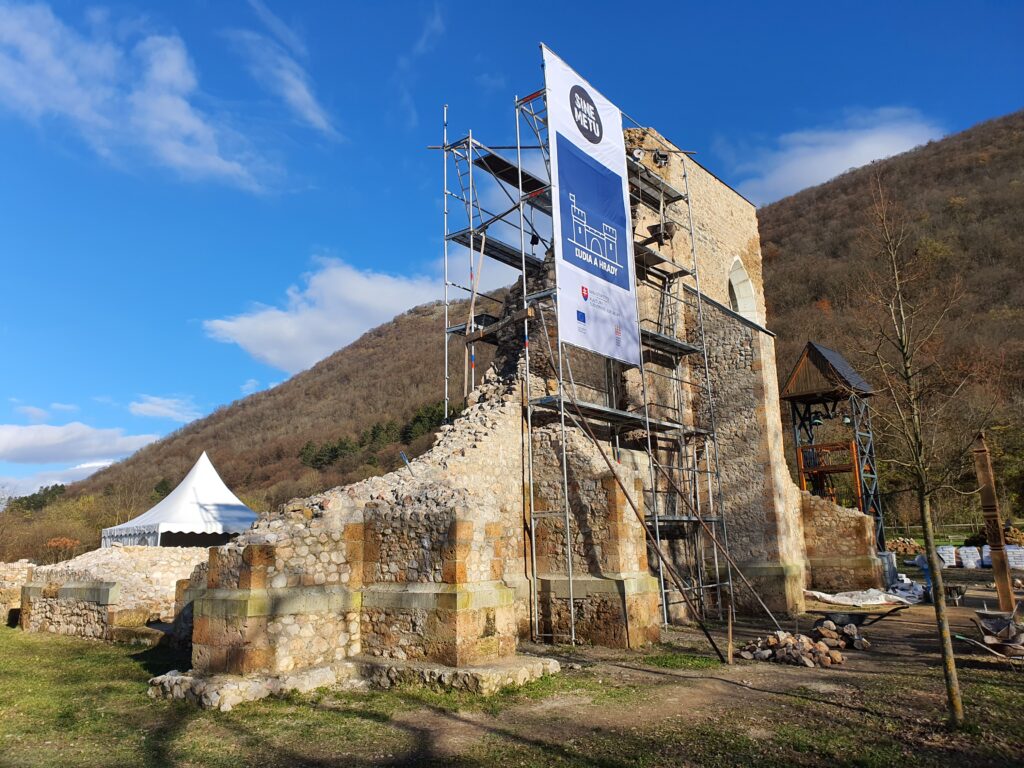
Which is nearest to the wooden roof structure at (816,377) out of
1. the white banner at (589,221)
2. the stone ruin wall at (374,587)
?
the white banner at (589,221)

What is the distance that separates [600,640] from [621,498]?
2114 mm

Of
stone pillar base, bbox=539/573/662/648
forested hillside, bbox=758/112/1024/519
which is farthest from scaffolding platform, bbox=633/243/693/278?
forested hillside, bbox=758/112/1024/519

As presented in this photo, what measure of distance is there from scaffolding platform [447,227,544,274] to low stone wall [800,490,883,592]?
877 cm

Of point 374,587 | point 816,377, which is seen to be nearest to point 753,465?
point 816,377

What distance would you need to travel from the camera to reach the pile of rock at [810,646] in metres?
8.62

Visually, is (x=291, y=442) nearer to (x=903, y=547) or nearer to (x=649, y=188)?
(x=903, y=547)

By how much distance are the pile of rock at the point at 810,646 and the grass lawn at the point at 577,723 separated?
435mm

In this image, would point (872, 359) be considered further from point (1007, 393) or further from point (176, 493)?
point (1007, 393)

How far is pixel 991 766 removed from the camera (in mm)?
4828

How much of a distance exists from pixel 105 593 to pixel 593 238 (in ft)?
37.5

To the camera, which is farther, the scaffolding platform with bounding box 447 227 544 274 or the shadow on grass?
the scaffolding platform with bounding box 447 227 544 274

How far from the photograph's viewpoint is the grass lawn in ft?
17.1

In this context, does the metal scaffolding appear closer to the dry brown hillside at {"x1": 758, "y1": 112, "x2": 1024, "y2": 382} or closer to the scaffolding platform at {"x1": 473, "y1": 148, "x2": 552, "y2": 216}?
the scaffolding platform at {"x1": 473, "y1": 148, "x2": 552, "y2": 216}

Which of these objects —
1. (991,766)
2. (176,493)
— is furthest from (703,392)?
(176,493)
